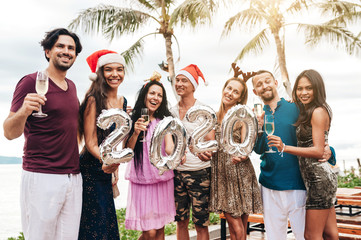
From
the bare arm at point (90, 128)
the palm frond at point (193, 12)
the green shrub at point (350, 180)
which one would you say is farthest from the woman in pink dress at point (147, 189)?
the green shrub at point (350, 180)

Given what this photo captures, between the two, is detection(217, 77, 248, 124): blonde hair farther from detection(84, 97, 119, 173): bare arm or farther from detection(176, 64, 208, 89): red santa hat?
detection(84, 97, 119, 173): bare arm

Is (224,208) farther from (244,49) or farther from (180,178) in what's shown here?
(244,49)

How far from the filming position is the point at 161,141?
238cm

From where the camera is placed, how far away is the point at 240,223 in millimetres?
3824

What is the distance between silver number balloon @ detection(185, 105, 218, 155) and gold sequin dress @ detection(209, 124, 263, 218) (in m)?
1.30

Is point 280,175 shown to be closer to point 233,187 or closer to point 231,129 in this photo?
point 233,187

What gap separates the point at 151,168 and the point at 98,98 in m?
0.98

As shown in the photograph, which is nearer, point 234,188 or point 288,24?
point 234,188

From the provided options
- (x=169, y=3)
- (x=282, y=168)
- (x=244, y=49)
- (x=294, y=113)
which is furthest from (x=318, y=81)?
(x=244, y=49)

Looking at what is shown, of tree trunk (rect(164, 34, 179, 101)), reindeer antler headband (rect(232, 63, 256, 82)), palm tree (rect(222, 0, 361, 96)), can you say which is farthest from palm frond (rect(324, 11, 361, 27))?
reindeer antler headband (rect(232, 63, 256, 82))

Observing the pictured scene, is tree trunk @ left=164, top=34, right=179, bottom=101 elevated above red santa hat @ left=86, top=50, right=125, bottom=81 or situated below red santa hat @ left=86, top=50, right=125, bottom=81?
above

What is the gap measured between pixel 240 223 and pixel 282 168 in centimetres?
86

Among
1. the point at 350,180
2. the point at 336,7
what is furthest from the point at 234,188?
the point at 336,7

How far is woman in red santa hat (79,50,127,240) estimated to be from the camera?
3256mm
